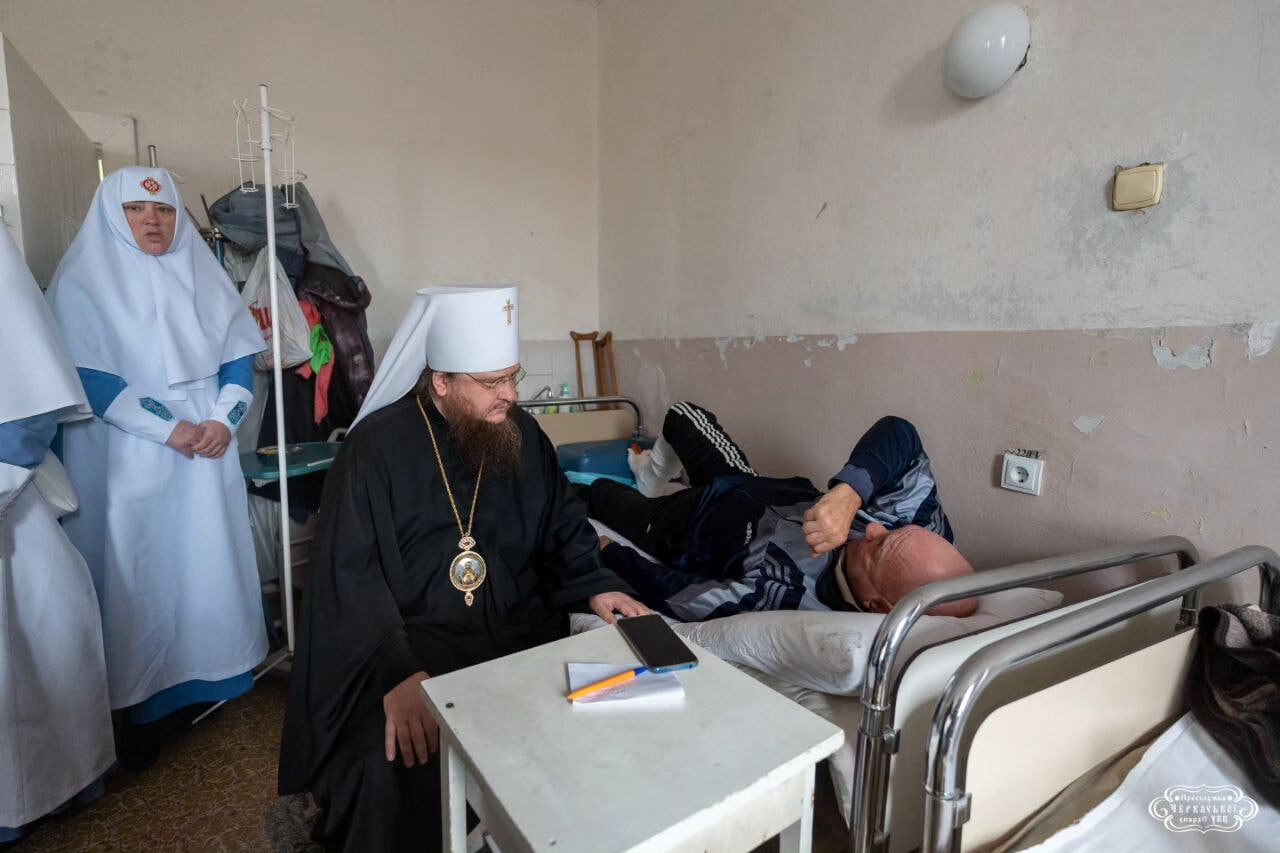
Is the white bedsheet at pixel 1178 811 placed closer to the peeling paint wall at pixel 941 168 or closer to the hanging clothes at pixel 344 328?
the peeling paint wall at pixel 941 168

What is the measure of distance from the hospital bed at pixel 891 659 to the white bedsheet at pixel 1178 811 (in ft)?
0.66

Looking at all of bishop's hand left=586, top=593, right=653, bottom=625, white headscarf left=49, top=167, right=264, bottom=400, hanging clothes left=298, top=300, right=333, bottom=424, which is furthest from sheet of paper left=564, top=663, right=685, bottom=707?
hanging clothes left=298, top=300, right=333, bottom=424

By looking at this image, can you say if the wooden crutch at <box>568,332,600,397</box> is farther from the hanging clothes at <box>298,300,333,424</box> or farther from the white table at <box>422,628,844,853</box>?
the white table at <box>422,628,844,853</box>

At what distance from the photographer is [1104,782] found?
1.11 metres

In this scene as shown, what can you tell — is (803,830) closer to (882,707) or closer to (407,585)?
(882,707)

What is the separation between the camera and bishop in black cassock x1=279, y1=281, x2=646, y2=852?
1.35 meters

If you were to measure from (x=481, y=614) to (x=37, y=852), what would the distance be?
134 cm

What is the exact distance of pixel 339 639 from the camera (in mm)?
1487

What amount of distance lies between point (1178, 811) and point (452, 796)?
3.72ft

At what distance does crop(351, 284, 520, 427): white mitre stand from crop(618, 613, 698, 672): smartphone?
924mm

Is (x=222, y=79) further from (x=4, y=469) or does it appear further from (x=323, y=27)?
(x=4, y=469)

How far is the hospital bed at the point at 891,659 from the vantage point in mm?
1022

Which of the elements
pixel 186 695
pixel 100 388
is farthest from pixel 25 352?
pixel 186 695

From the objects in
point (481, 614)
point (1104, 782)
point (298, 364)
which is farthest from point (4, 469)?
point (1104, 782)
